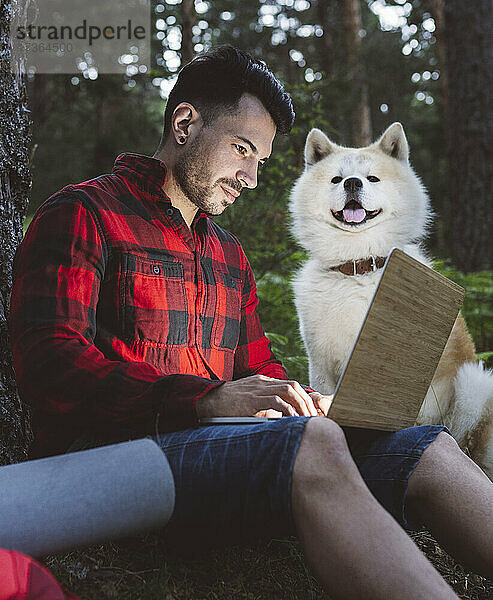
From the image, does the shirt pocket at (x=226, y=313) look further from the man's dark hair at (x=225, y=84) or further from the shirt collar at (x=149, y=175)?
the man's dark hair at (x=225, y=84)

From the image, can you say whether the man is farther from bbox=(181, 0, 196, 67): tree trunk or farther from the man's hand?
bbox=(181, 0, 196, 67): tree trunk

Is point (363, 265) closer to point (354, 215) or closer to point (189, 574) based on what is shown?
point (354, 215)

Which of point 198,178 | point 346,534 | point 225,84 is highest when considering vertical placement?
point 225,84

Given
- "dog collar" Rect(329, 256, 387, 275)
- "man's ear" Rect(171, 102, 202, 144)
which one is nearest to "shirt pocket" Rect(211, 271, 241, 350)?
"man's ear" Rect(171, 102, 202, 144)

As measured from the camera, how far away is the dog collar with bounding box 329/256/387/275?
3.00m

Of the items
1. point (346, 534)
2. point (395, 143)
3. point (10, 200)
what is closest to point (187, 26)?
point (395, 143)

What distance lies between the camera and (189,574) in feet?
5.75

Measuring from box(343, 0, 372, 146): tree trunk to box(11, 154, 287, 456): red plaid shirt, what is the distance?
8.13 meters

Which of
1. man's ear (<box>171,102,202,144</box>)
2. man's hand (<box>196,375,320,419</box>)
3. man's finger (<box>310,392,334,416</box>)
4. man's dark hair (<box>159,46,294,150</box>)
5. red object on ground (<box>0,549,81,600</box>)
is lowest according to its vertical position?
red object on ground (<box>0,549,81,600</box>)

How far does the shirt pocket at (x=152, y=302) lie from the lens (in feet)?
5.84

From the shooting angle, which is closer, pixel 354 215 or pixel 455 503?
pixel 455 503

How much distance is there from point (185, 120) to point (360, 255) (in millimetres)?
1297

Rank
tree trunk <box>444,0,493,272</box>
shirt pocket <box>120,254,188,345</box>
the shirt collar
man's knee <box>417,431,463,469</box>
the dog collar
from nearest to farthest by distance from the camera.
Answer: man's knee <box>417,431,463,469</box> < shirt pocket <box>120,254,188,345</box> < the shirt collar < the dog collar < tree trunk <box>444,0,493,272</box>

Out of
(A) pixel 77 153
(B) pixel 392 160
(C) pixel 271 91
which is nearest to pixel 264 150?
(C) pixel 271 91
